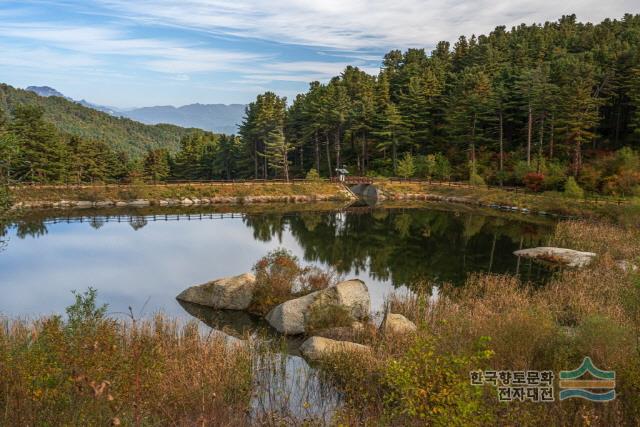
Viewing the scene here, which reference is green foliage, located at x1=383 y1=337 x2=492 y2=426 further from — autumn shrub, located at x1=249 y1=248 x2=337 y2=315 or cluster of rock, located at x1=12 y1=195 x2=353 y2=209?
cluster of rock, located at x1=12 y1=195 x2=353 y2=209

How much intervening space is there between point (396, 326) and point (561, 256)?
1972cm

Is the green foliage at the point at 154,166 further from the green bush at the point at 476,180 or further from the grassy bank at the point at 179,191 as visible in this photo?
the green bush at the point at 476,180

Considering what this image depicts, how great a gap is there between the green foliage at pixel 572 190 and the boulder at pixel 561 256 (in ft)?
77.1

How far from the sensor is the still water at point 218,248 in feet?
89.2

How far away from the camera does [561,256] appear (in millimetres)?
32531

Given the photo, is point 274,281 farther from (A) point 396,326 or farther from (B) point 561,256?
(B) point 561,256

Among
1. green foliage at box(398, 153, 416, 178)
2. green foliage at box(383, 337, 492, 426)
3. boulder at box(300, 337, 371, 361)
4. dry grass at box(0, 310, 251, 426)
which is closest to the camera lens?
green foliage at box(383, 337, 492, 426)

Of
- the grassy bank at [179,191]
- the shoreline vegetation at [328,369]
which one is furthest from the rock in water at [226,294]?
the grassy bank at [179,191]

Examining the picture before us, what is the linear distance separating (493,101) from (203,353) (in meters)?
69.0

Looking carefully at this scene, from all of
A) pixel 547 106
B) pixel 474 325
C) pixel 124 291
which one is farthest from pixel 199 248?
pixel 547 106

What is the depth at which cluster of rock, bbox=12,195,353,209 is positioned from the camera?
197ft

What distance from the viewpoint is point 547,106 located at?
6638cm

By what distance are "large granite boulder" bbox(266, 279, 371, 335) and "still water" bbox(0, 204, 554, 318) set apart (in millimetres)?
2928

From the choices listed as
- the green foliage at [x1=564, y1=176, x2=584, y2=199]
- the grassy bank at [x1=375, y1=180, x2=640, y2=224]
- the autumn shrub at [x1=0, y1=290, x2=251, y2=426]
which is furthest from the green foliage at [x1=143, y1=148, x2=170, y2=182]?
the autumn shrub at [x1=0, y1=290, x2=251, y2=426]
